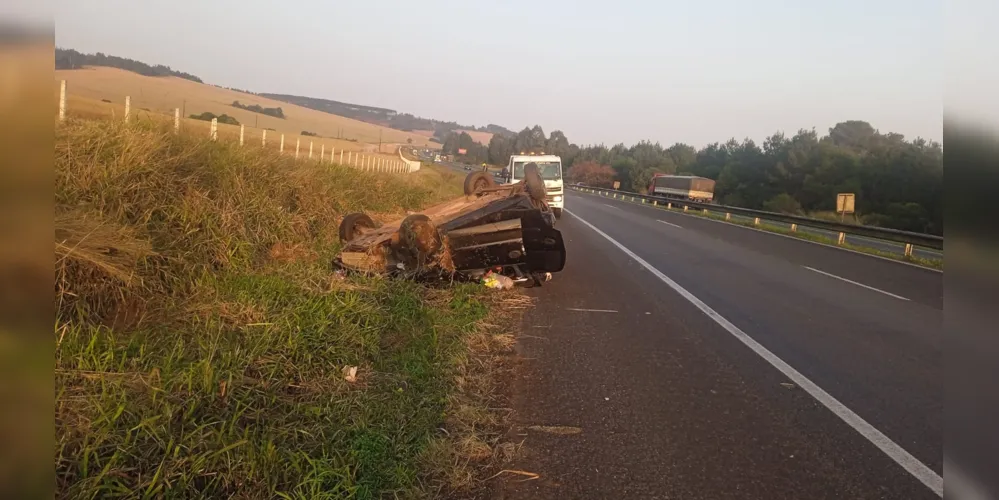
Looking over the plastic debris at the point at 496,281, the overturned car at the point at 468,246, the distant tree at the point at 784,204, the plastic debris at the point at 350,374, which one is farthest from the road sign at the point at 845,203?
the plastic debris at the point at 350,374

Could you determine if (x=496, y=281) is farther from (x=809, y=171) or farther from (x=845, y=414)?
(x=809, y=171)

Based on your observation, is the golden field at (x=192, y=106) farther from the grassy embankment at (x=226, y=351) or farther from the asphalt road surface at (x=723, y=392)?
the asphalt road surface at (x=723, y=392)

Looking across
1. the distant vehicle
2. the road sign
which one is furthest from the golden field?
the distant vehicle

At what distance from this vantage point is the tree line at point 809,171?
61.4ft

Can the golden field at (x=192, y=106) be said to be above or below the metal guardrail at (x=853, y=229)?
above

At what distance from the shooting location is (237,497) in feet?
9.98

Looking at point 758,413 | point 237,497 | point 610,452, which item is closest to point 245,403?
point 237,497

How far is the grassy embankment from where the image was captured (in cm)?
322

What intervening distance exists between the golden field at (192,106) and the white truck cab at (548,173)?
718 centimetres

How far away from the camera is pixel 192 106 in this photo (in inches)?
1055

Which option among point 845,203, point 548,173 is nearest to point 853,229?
point 845,203

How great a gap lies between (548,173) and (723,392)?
19.2 metres

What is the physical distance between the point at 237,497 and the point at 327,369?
192 centimetres
